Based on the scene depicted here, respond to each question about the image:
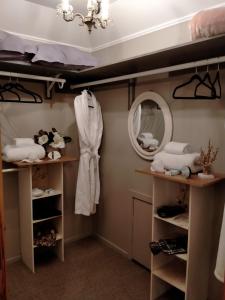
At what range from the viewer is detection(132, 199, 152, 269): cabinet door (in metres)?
2.58

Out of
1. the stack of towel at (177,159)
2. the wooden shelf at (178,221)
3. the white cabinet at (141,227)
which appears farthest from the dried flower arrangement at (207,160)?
the white cabinet at (141,227)

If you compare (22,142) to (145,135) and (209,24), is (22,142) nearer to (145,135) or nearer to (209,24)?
(145,135)

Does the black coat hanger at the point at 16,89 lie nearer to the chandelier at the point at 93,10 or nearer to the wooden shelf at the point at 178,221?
the chandelier at the point at 93,10

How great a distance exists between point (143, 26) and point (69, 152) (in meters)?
1.58

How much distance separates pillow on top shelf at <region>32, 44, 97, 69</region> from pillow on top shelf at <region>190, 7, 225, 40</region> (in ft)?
3.84

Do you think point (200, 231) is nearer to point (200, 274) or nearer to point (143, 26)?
point (200, 274)

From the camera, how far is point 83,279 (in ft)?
8.19

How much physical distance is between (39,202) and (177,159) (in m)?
1.57

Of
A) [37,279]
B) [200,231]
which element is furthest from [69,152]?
[200,231]

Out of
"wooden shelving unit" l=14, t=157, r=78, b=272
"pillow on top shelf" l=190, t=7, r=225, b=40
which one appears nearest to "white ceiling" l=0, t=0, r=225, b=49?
"pillow on top shelf" l=190, t=7, r=225, b=40

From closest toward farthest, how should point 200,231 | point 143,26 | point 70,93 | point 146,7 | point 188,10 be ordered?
point 200,231
point 188,10
point 146,7
point 143,26
point 70,93

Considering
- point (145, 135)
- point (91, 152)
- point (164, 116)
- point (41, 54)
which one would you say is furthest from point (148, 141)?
point (41, 54)

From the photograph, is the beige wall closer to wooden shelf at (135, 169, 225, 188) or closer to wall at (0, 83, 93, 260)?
wall at (0, 83, 93, 260)

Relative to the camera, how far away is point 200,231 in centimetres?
191
